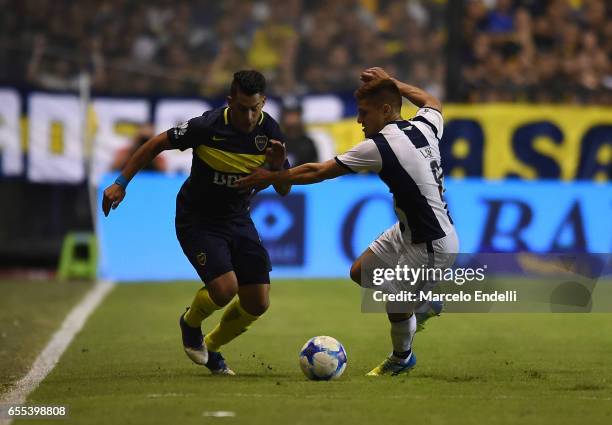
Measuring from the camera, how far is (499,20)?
19.7m

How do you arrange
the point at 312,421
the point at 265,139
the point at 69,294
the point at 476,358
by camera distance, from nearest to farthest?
the point at 312,421 → the point at 265,139 → the point at 476,358 → the point at 69,294

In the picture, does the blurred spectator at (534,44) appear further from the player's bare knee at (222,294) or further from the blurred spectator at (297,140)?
the player's bare knee at (222,294)

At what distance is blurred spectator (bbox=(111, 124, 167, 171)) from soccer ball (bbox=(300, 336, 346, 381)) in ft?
30.8

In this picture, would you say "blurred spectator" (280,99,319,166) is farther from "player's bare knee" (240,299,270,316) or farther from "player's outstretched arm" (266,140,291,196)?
"player's outstretched arm" (266,140,291,196)

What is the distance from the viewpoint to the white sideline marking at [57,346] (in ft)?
26.3

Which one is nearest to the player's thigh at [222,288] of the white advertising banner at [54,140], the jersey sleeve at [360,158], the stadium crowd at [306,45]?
the jersey sleeve at [360,158]

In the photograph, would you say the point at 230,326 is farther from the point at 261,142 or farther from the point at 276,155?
the point at 276,155

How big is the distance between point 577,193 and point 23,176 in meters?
7.77

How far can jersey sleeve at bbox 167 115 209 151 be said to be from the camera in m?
8.71

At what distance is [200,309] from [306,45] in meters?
11.8

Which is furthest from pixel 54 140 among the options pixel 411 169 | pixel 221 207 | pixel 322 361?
pixel 411 169

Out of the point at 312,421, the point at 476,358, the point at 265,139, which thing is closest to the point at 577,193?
the point at 476,358

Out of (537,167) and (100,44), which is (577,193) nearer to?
(537,167)

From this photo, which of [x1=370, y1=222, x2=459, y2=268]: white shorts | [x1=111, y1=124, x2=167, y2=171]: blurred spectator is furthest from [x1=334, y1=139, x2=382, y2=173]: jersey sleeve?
[x1=111, y1=124, x2=167, y2=171]: blurred spectator
